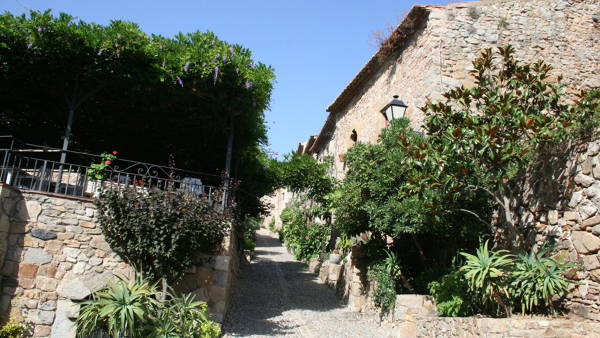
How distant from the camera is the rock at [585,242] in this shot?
16.0 feet

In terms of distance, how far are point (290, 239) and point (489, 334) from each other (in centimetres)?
1338

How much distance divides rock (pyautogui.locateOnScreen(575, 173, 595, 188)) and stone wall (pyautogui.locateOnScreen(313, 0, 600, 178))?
3596mm

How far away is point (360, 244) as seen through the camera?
30.7 feet

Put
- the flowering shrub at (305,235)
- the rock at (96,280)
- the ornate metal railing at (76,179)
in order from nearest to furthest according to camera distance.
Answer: the rock at (96,280) → the ornate metal railing at (76,179) → the flowering shrub at (305,235)

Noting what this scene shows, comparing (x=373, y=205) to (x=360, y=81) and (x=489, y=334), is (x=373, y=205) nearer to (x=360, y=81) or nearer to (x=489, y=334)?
(x=489, y=334)

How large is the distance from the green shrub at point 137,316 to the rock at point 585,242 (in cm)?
510

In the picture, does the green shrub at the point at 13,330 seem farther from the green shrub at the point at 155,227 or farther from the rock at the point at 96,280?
the green shrub at the point at 155,227

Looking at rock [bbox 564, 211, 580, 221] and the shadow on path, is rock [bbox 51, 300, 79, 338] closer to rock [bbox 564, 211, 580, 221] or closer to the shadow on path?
the shadow on path

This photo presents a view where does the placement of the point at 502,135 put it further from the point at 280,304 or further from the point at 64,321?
the point at 64,321

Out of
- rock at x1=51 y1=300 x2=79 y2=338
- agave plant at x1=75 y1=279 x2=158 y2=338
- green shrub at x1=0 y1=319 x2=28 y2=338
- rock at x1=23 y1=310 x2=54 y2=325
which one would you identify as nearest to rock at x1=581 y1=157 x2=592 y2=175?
agave plant at x1=75 y1=279 x2=158 y2=338

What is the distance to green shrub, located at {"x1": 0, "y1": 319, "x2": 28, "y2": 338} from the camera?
19.7 feet

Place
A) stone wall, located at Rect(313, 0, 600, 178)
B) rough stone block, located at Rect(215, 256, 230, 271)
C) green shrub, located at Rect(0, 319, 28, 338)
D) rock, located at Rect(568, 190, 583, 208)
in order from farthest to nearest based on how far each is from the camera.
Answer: stone wall, located at Rect(313, 0, 600, 178)
rough stone block, located at Rect(215, 256, 230, 271)
green shrub, located at Rect(0, 319, 28, 338)
rock, located at Rect(568, 190, 583, 208)

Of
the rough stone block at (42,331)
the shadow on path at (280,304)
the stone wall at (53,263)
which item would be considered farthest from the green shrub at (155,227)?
the shadow on path at (280,304)

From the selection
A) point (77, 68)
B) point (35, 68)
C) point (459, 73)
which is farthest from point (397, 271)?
point (35, 68)
